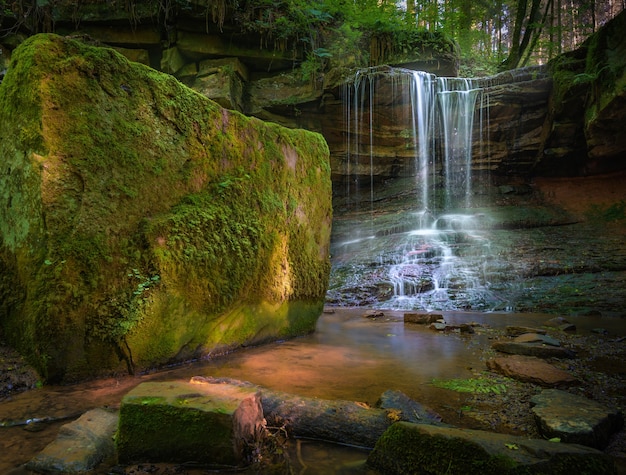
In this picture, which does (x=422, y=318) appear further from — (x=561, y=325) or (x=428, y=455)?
(x=428, y=455)

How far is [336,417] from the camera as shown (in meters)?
2.40

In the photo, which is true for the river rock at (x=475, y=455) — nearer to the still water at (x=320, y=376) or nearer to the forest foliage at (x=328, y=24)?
the still water at (x=320, y=376)

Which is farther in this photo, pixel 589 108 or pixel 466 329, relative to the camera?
pixel 589 108

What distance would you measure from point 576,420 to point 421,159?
46.6ft

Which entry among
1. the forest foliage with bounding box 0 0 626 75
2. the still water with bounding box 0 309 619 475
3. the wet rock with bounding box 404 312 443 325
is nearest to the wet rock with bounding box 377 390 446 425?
the still water with bounding box 0 309 619 475

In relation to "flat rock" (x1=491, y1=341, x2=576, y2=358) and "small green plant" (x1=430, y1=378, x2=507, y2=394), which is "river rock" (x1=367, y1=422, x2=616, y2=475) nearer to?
"small green plant" (x1=430, y1=378, x2=507, y2=394)

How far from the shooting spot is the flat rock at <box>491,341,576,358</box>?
4.17m

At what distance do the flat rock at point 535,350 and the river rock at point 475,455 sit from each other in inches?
108

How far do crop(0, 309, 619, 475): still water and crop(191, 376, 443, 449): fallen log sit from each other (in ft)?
0.27

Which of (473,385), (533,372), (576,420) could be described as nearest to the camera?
(576,420)

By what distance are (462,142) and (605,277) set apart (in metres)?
8.00

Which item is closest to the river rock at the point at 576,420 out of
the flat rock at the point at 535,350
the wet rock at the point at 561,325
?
the flat rock at the point at 535,350

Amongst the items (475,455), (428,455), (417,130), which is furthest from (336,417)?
(417,130)

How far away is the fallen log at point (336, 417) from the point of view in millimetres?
2305
